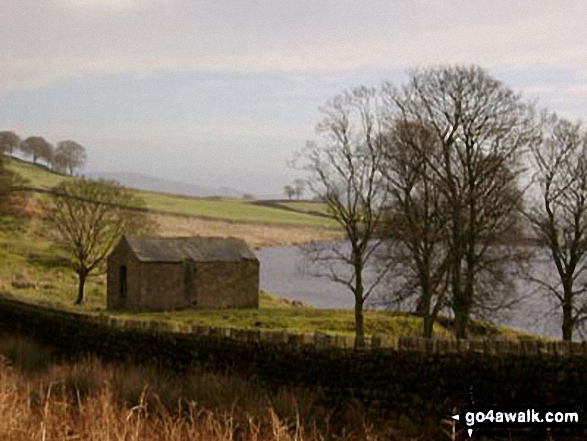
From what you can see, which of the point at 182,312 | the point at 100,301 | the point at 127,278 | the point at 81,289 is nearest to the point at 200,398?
the point at 182,312

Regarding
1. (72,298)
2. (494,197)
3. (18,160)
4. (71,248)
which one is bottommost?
(72,298)

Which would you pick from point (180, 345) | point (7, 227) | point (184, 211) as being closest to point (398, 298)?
point (180, 345)

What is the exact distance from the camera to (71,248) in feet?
156

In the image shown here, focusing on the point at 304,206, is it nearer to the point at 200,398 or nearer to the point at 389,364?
the point at 389,364

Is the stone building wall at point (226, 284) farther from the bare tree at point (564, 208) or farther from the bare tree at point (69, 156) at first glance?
the bare tree at point (69, 156)

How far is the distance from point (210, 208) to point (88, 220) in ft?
267

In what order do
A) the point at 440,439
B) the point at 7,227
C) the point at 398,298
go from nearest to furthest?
the point at 440,439
the point at 398,298
the point at 7,227

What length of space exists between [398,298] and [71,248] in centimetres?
2604

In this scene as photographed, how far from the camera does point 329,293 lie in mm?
63188

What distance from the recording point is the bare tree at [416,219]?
30.0 m

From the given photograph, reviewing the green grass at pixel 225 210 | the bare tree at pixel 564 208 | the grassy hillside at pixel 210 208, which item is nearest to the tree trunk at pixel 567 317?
the bare tree at pixel 564 208

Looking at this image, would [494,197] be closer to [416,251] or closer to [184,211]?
[416,251]

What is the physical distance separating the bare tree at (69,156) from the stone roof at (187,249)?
3636 inches

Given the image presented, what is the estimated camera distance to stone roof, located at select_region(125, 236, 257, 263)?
149ft
